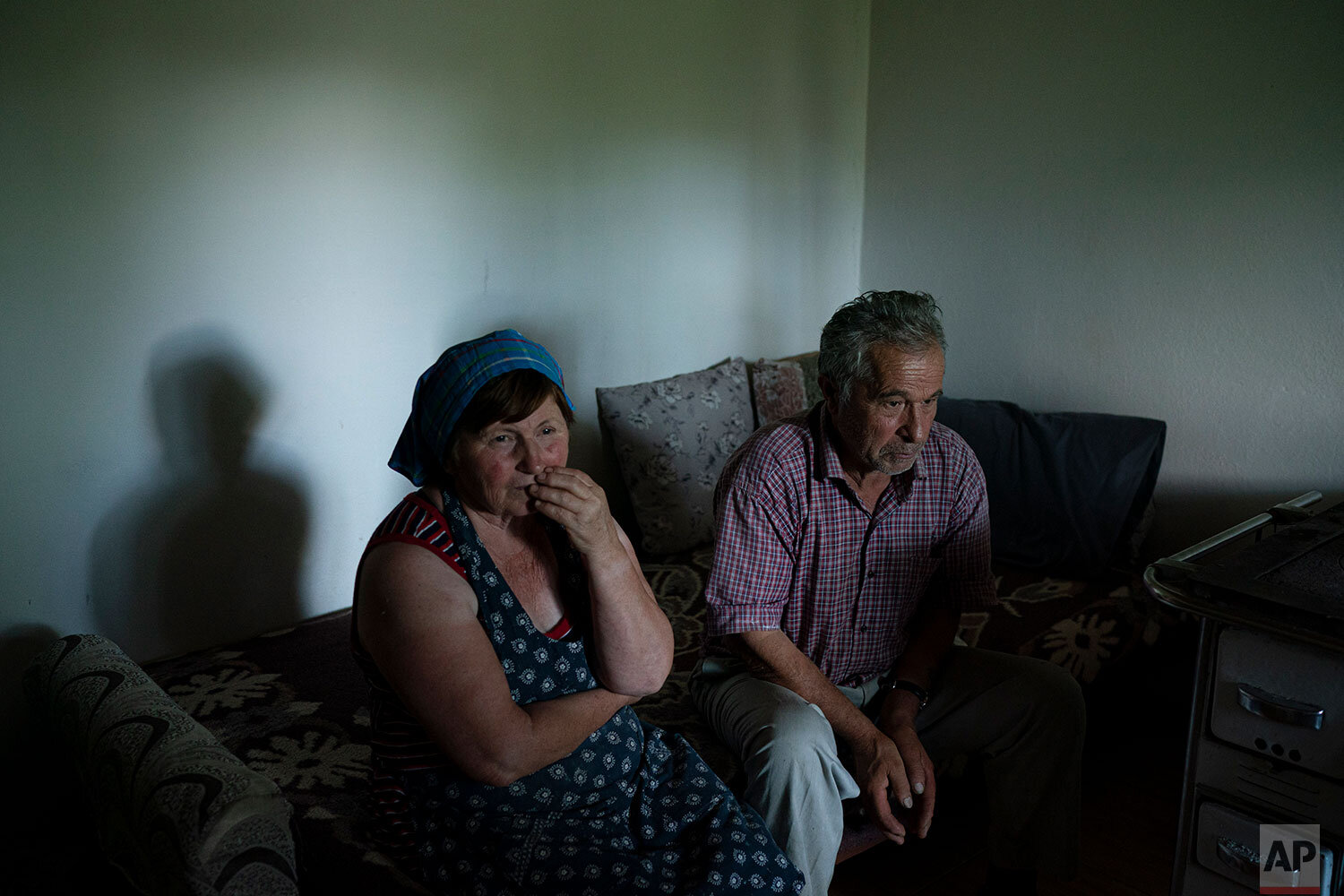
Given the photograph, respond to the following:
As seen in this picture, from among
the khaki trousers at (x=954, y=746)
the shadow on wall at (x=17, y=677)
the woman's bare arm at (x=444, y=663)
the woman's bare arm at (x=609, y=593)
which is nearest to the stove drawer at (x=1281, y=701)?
the khaki trousers at (x=954, y=746)

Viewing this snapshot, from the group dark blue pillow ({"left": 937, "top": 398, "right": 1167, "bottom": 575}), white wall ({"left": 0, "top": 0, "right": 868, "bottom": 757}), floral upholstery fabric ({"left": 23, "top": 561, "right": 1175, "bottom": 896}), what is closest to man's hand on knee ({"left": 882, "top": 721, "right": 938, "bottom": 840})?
floral upholstery fabric ({"left": 23, "top": 561, "right": 1175, "bottom": 896})

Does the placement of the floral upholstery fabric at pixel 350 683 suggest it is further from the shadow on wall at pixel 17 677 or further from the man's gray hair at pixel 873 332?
the man's gray hair at pixel 873 332

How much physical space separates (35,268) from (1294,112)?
2820 mm

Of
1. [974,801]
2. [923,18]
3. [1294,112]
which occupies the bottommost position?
[974,801]

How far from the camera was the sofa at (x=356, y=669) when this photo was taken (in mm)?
1166

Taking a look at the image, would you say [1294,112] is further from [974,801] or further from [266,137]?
[266,137]

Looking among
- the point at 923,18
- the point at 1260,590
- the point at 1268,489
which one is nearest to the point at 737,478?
the point at 1260,590

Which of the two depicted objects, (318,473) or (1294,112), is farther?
(1294,112)

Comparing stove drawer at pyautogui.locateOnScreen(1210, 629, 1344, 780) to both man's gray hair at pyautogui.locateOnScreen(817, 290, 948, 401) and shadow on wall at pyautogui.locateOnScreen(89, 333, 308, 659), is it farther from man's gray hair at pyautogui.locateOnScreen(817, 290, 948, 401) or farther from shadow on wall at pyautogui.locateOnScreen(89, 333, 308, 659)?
shadow on wall at pyautogui.locateOnScreen(89, 333, 308, 659)

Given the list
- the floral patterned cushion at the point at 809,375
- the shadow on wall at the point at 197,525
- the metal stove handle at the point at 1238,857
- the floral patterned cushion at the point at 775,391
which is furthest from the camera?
the floral patterned cushion at the point at 809,375

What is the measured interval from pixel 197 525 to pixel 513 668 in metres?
1.03

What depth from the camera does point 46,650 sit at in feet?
5.35

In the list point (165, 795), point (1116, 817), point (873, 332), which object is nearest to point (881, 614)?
point (873, 332)
